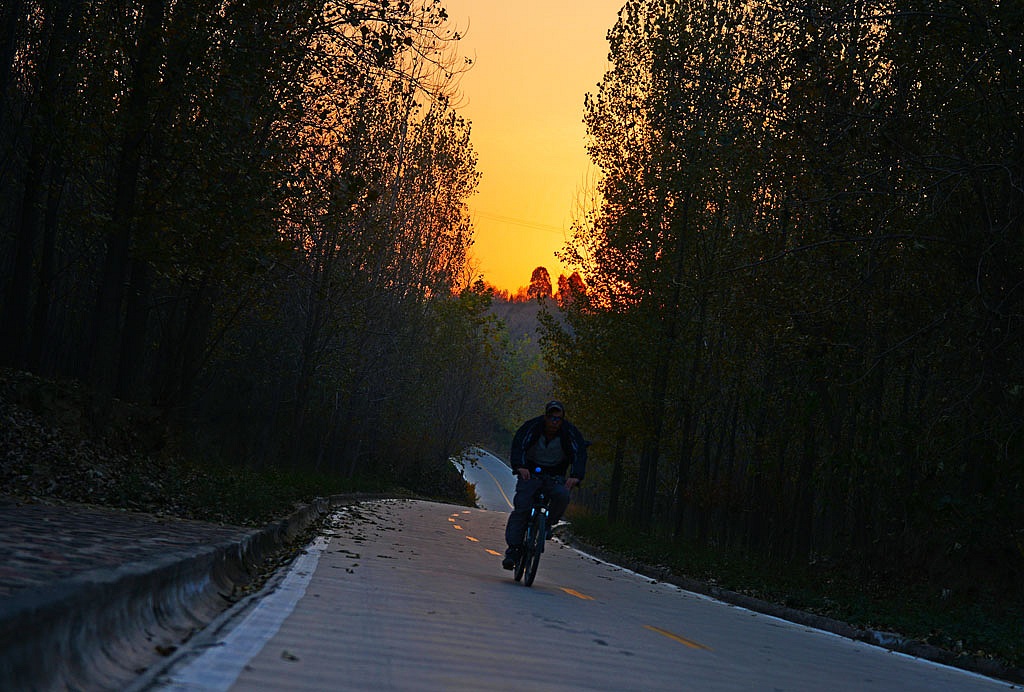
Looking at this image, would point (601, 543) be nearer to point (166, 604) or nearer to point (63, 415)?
point (63, 415)

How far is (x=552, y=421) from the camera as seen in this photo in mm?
13750

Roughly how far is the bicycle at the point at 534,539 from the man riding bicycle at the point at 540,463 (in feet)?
0.19

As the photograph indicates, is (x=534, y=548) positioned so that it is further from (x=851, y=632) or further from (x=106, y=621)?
(x=106, y=621)

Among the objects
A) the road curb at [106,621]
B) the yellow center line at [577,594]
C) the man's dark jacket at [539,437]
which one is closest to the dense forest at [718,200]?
the man's dark jacket at [539,437]

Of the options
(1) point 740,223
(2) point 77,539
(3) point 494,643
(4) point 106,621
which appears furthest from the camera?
(1) point 740,223

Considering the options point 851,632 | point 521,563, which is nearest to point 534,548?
point 521,563

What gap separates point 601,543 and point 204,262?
13.5 meters

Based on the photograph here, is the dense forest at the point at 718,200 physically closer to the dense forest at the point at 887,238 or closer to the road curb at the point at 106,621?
the dense forest at the point at 887,238

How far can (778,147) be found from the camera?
757 inches

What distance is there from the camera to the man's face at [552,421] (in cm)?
1356

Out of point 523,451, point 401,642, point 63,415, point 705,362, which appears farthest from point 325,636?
point 705,362

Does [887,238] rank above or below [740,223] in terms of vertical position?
below

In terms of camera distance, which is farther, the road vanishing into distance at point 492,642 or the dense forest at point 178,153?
the dense forest at point 178,153

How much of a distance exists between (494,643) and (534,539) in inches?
236
